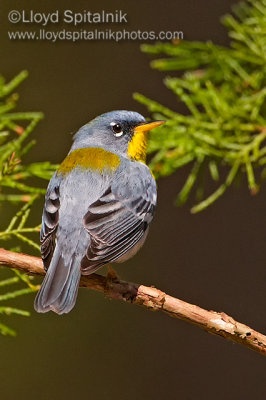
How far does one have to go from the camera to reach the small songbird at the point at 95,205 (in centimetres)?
281

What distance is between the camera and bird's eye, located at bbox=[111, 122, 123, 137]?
3.65 m

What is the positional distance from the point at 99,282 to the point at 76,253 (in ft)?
0.49

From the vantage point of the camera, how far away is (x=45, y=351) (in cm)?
542

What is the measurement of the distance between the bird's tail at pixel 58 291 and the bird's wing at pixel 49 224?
5 centimetres

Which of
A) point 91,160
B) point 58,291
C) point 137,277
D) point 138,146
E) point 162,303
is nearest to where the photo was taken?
point 162,303

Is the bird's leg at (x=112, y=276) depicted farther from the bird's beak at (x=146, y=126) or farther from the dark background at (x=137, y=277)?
the dark background at (x=137, y=277)

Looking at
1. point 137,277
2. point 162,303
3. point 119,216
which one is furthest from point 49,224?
point 137,277

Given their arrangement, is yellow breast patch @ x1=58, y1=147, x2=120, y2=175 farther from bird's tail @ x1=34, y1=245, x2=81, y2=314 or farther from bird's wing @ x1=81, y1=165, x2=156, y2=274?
bird's tail @ x1=34, y1=245, x2=81, y2=314

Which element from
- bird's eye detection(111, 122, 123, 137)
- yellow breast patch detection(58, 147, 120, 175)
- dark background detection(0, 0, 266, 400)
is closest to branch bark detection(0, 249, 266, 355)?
yellow breast patch detection(58, 147, 120, 175)

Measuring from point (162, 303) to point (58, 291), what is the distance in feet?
1.35

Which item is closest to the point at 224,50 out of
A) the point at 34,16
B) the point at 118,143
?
the point at 118,143

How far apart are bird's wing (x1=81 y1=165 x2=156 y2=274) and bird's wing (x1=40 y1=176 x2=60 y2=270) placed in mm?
139

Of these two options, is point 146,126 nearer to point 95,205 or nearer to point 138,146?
point 138,146

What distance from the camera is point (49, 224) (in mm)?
3010
